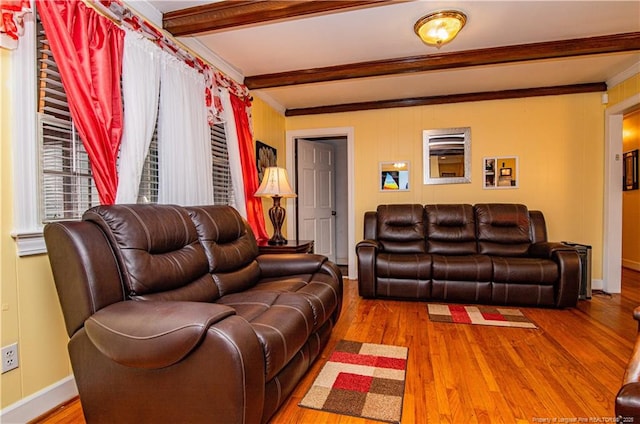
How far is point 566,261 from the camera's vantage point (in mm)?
3043

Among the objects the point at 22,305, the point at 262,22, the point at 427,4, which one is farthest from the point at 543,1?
the point at 22,305

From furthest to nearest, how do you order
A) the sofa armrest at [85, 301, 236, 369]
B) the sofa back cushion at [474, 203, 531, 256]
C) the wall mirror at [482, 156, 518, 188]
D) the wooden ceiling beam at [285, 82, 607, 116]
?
the wall mirror at [482, 156, 518, 188]
the wooden ceiling beam at [285, 82, 607, 116]
the sofa back cushion at [474, 203, 531, 256]
the sofa armrest at [85, 301, 236, 369]

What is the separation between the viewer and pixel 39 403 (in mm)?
1579

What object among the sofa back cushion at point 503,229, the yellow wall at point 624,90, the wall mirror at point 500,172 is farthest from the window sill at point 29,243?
the yellow wall at point 624,90

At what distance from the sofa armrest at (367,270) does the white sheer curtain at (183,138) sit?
166cm

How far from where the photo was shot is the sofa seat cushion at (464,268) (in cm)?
323

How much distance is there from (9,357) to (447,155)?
171 inches

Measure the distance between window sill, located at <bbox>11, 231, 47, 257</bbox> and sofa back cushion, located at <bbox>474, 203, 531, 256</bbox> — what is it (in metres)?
3.77

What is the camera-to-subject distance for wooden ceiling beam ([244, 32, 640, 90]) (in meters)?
2.75

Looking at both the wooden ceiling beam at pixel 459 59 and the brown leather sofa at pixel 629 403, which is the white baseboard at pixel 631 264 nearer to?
the wooden ceiling beam at pixel 459 59

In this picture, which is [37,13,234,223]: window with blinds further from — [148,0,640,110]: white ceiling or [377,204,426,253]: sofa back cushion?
[377,204,426,253]: sofa back cushion

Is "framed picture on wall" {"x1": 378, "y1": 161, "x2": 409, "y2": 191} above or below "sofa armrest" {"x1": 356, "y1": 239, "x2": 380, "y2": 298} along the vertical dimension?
above

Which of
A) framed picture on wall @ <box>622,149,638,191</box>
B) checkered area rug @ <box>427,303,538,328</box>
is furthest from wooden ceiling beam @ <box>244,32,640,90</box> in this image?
framed picture on wall @ <box>622,149,638,191</box>

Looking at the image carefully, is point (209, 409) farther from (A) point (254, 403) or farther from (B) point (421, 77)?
(B) point (421, 77)
